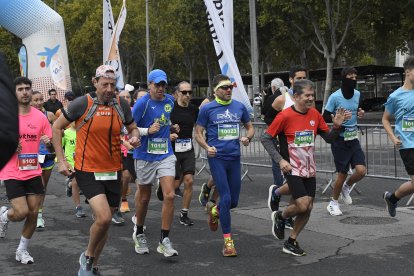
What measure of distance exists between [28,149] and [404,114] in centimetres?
409

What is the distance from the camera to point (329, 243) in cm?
754

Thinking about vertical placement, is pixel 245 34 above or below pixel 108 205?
above

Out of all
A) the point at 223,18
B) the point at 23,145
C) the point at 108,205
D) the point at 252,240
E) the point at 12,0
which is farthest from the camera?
the point at 12,0

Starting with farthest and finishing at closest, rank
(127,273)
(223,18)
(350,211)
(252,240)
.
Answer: (223,18)
(350,211)
(252,240)
(127,273)

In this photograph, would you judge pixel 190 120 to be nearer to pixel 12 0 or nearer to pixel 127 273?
pixel 127 273

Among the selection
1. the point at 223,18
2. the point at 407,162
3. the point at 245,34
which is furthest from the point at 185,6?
the point at 407,162

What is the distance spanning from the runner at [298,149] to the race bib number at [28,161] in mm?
2346

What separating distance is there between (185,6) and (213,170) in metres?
36.4

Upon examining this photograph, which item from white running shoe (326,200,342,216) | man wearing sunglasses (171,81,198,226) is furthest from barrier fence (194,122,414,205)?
man wearing sunglasses (171,81,198,226)

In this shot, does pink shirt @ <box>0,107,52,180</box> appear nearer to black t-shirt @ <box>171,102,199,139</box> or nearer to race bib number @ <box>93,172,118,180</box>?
race bib number @ <box>93,172,118,180</box>

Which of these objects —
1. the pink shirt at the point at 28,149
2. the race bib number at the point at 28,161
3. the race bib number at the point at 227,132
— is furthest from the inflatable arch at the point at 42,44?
the race bib number at the point at 227,132

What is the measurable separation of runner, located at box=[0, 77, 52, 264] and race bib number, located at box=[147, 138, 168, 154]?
1.05 m

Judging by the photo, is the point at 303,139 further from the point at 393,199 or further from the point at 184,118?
the point at 184,118

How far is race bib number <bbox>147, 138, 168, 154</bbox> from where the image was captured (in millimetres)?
7574
